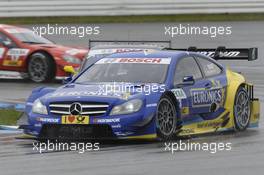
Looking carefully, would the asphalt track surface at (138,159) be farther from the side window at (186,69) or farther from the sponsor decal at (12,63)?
the sponsor decal at (12,63)

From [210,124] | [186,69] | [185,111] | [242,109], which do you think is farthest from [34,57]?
[185,111]

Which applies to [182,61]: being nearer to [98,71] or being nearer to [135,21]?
[98,71]

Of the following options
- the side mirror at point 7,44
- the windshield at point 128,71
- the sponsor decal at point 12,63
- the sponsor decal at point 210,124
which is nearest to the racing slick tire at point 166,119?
the windshield at point 128,71

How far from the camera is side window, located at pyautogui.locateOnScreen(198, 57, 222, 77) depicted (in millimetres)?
12648

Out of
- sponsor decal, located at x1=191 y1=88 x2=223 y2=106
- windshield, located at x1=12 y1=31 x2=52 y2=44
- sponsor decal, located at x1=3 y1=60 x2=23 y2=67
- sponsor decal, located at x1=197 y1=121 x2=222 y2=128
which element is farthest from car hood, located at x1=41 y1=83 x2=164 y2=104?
windshield, located at x1=12 y1=31 x2=52 y2=44

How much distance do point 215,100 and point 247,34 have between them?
19224 millimetres

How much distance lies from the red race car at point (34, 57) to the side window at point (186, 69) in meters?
7.66

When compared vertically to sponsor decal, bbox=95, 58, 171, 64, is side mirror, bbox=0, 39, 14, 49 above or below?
above

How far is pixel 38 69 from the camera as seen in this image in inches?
797

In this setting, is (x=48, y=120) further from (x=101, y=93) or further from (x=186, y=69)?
(x=186, y=69)

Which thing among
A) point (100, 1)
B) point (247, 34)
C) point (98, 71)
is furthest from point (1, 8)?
point (98, 71)

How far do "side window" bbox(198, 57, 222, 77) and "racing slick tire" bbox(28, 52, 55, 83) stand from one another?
7649 mm

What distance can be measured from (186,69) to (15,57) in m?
8.81

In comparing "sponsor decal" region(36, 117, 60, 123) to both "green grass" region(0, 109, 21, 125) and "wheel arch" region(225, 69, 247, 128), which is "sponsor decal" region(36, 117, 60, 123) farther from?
"wheel arch" region(225, 69, 247, 128)
